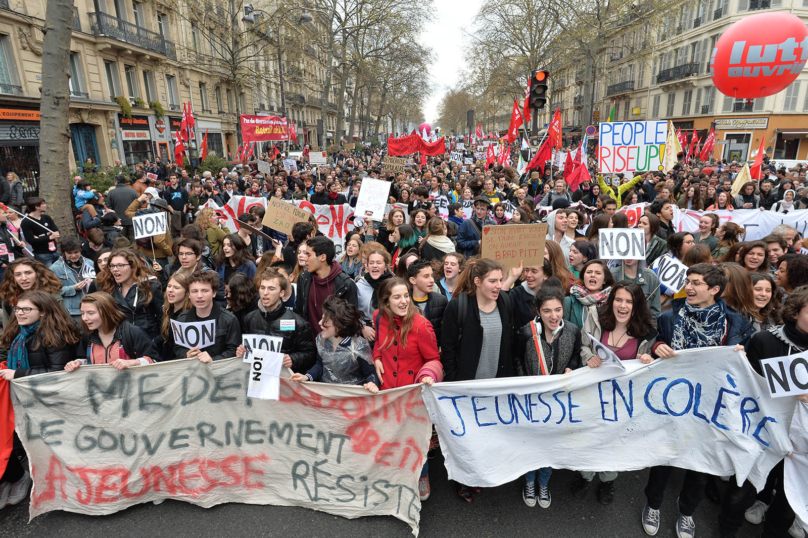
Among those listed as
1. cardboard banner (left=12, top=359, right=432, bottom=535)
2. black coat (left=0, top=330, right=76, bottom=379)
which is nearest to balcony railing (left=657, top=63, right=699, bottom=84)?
cardboard banner (left=12, top=359, right=432, bottom=535)

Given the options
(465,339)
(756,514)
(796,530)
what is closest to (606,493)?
(756,514)

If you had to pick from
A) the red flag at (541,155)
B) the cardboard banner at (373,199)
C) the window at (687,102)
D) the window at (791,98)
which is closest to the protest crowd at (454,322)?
the cardboard banner at (373,199)

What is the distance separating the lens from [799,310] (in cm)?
265

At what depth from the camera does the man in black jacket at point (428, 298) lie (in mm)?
3691

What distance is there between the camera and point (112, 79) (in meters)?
23.2

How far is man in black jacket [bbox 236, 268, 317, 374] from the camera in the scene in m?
3.50

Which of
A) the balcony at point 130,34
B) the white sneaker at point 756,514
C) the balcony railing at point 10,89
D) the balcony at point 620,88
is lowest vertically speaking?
the white sneaker at point 756,514

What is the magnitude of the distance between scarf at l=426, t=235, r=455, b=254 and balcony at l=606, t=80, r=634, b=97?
1890 inches

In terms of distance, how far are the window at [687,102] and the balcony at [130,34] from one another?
37974 mm

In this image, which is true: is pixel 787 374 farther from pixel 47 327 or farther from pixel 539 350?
pixel 47 327

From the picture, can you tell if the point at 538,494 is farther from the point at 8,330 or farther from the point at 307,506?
the point at 8,330

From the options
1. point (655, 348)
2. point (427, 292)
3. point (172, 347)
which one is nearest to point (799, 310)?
point (655, 348)

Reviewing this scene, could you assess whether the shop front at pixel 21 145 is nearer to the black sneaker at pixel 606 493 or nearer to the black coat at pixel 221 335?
the black coat at pixel 221 335

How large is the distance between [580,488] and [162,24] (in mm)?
32678
